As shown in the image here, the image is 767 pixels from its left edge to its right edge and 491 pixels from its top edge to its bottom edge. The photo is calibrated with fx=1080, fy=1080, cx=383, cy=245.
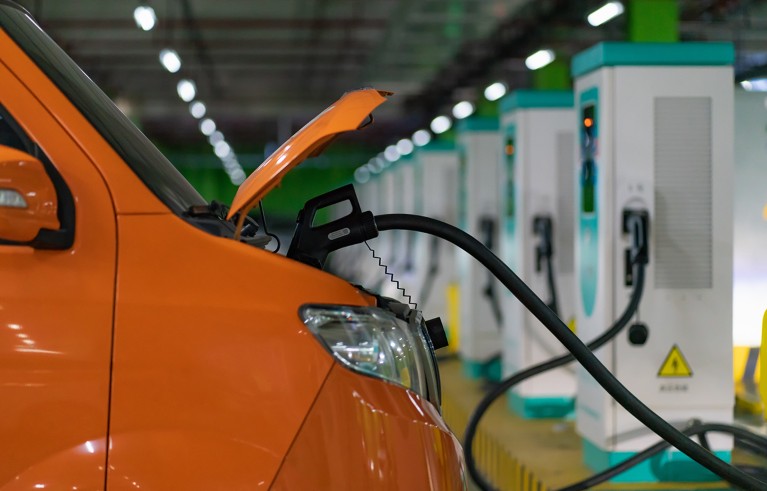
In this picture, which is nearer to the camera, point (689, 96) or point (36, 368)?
point (36, 368)

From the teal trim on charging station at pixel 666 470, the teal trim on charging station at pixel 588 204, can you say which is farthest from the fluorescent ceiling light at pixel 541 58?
the teal trim on charging station at pixel 666 470

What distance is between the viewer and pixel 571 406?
8.81 metres

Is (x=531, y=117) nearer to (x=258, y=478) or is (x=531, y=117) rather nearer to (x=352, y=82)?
(x=258, y=478)

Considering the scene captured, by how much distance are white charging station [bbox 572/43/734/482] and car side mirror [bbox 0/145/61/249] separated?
4.38m

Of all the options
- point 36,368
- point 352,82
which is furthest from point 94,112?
point 352,82

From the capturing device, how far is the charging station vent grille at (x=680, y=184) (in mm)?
6180

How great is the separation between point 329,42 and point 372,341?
14.5 m

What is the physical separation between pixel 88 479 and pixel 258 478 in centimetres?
35

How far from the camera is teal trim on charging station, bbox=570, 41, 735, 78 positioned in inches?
243

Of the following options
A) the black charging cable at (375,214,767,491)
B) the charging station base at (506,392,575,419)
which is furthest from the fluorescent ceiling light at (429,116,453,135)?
the black charging cable at (375,214,767,491)

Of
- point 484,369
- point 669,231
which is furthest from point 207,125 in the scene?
point 669,231

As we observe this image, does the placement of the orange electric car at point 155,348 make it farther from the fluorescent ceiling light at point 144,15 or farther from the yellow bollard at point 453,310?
the yellow bollard at point 453,310

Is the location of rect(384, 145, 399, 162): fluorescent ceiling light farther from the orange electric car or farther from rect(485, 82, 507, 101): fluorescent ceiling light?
the orange electric car

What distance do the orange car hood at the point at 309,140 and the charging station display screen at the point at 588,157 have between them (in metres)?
4.05
